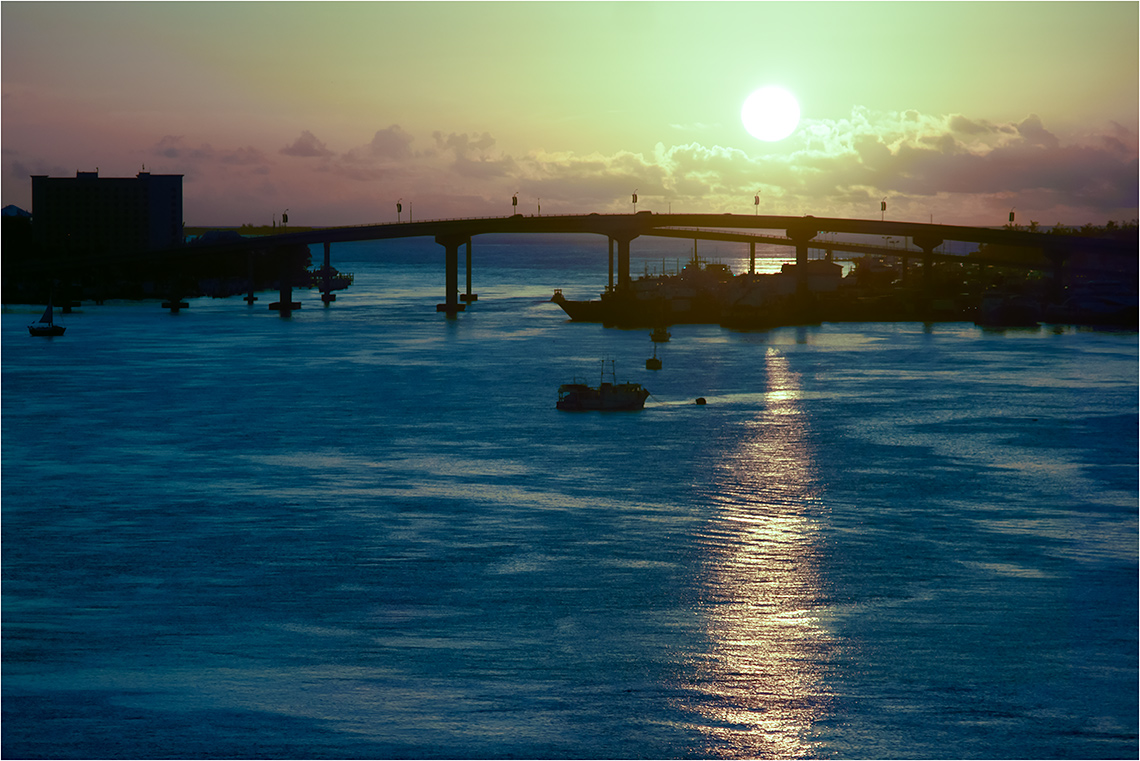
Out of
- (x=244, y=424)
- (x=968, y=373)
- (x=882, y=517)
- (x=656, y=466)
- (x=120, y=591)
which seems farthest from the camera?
(x=968, y=373)

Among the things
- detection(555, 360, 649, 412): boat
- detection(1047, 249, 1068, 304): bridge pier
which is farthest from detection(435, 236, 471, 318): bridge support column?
detection(555, 360, 649, 412): boat

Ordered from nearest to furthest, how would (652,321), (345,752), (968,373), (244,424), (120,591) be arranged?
(345,752) → (120,591) → (244,424) → (968,373) → (652,321)

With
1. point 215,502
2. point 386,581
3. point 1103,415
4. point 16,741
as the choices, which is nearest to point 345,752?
point 16,741

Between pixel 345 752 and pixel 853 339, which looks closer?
pixel 345 752

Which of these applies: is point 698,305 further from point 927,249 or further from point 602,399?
point 602,399

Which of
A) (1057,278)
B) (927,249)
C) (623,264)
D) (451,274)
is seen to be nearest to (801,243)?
(927,249)

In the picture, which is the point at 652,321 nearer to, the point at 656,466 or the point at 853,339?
the point at 853,339
